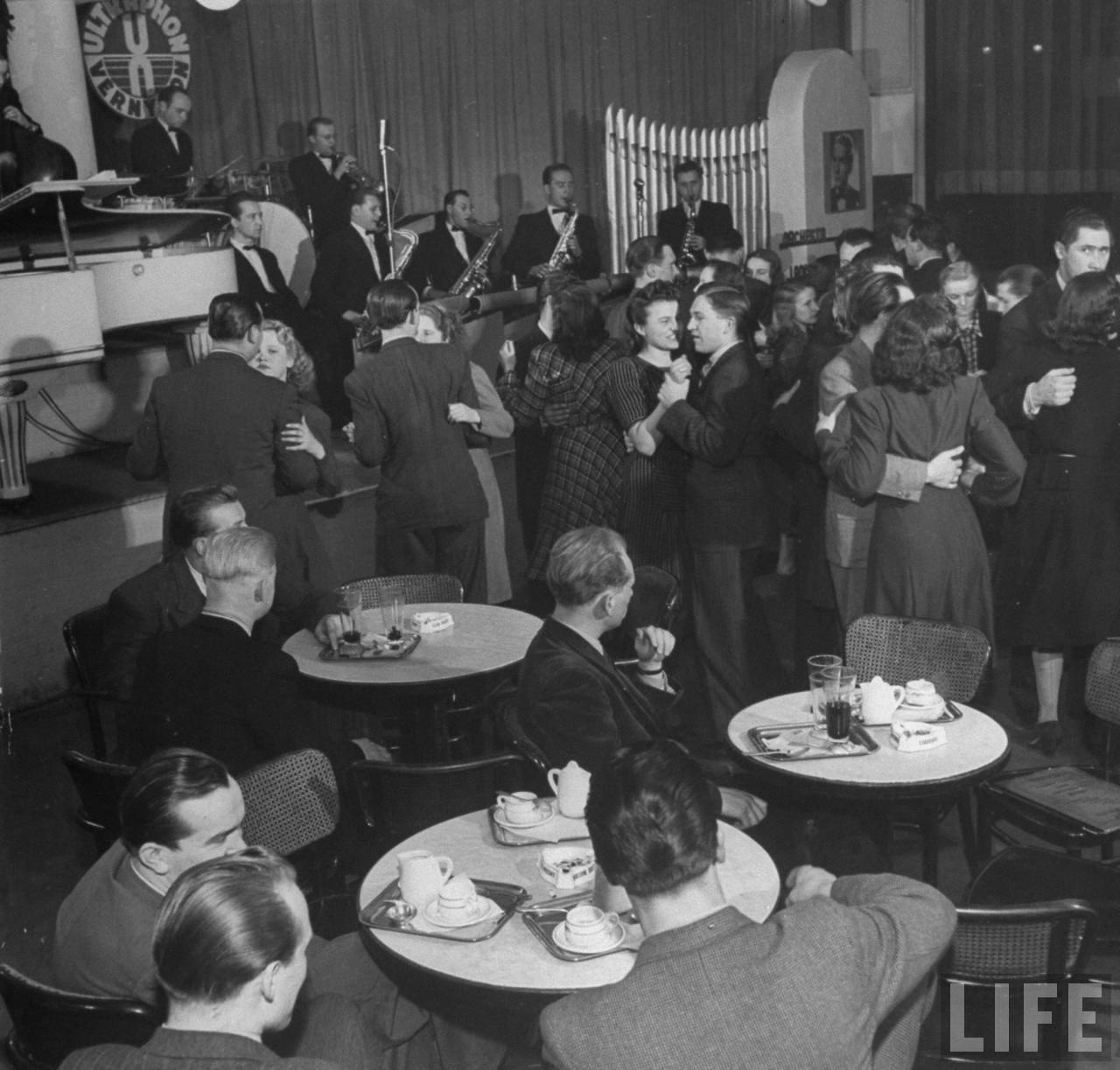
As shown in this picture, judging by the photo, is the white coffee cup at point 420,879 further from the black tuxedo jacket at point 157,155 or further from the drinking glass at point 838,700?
→ the black tuxedo jacket at point 157,155

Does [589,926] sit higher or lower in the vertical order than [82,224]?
lower

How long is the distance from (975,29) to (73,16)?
8.48m

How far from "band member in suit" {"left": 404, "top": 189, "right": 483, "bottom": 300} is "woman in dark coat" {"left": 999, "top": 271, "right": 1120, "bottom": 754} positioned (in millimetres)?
4884

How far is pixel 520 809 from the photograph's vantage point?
300 centimetres

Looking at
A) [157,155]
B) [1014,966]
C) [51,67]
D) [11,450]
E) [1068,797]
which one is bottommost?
[1068,797]

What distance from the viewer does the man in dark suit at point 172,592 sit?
3.88 m

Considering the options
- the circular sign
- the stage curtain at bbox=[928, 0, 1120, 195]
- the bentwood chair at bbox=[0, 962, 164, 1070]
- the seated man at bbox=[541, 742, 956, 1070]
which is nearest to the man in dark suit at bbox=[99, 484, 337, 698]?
the bentwood chair at bbox=[0, 962, 164, 1070]

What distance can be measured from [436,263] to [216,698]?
244 inches

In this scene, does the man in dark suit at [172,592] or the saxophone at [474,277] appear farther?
the saxophone at [474,277]

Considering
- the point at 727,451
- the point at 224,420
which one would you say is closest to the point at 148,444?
the point at 224,420

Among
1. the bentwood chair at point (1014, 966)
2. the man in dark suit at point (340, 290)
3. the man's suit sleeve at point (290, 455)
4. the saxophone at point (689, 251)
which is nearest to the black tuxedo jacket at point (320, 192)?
Result: the man in dark suit at point (340, 290)

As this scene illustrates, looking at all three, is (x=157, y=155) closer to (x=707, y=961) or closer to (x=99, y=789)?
A: (x=99, y=789)

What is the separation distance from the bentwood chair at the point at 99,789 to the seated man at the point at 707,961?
1.54 meters

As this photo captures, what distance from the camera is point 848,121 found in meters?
12.4
